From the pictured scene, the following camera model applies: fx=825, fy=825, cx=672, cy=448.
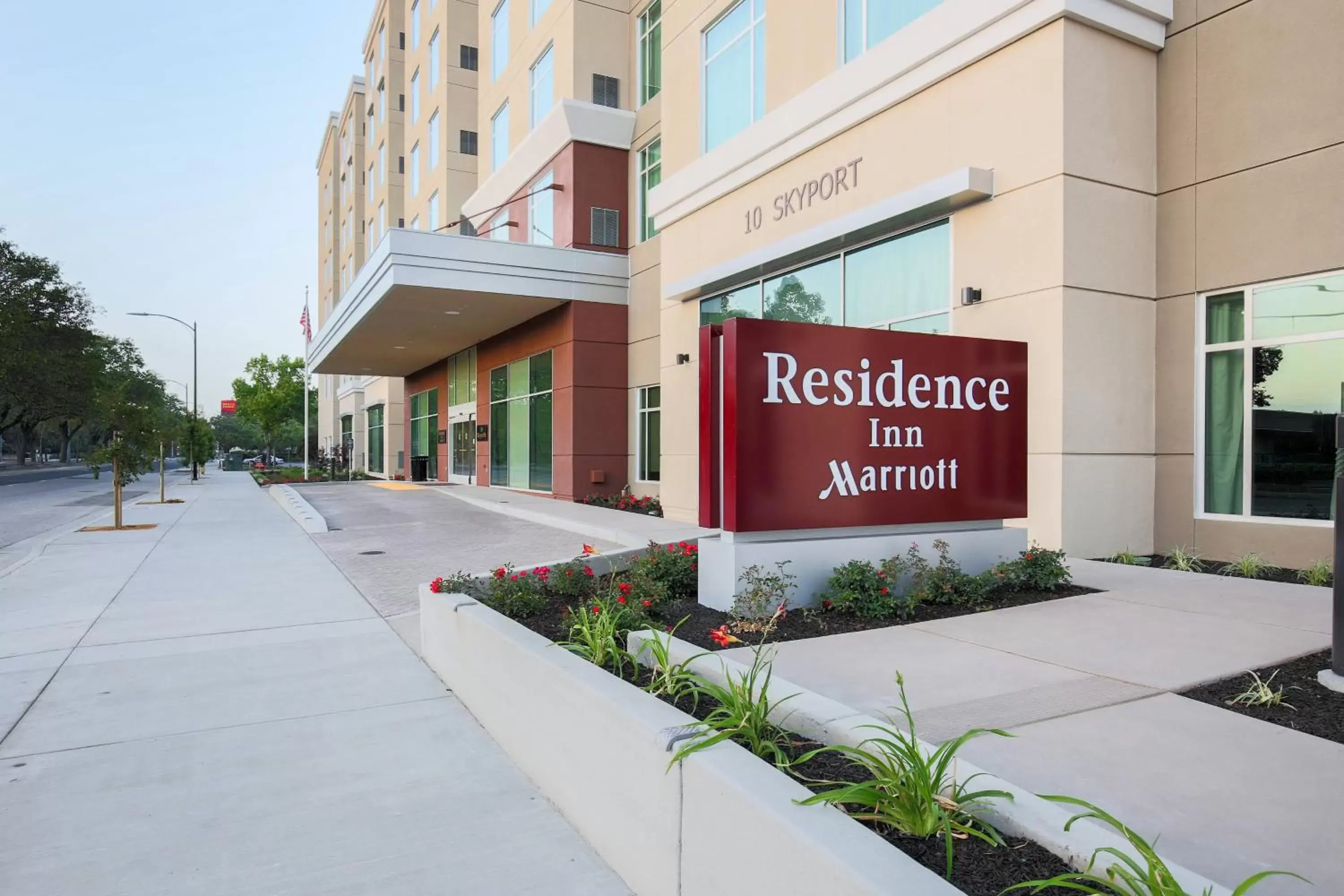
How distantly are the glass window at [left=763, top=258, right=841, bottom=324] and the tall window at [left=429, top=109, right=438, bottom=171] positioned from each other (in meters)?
22.8

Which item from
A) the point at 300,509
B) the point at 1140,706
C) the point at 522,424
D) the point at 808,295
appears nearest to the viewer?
the point at 1140,706

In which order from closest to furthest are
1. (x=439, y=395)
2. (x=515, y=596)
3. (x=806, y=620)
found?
(x=806, y=620) → (x=515, y=596) → (x=439, y=395)

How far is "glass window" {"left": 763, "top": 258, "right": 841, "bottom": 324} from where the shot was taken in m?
12.7

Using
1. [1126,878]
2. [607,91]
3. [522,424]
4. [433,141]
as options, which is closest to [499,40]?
[607,91]

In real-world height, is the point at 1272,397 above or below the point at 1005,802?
above

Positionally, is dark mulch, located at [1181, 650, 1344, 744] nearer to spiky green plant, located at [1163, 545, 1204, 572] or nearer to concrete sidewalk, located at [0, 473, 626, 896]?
concrete sidewalk, located at [0, 473, 626, 896]

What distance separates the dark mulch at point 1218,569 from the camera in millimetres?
8055

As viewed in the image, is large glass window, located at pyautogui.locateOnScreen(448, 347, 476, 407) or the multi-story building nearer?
the multi-story building

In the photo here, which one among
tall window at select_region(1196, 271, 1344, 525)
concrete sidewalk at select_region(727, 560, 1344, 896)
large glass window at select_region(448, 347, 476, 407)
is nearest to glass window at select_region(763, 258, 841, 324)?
tall window at select_region(1196, 271, 1344, 525)

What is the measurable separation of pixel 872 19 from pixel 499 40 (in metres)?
18.1

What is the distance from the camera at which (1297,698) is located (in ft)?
13.9

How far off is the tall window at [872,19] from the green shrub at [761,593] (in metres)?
8.34

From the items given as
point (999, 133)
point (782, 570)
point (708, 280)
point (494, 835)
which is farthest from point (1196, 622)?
point (708, 280)

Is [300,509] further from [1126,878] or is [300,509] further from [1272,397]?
[1126,878]
